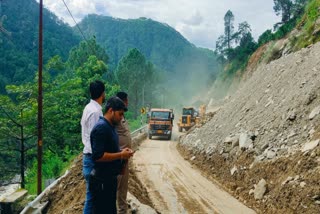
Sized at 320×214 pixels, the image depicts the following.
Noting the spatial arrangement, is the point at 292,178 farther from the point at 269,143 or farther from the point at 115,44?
the point at 115,44

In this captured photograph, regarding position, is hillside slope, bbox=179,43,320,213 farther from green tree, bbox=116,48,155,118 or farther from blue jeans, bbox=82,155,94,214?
green tree, bbox=116,48,155,118

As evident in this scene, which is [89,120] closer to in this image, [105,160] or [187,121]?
[105,160]

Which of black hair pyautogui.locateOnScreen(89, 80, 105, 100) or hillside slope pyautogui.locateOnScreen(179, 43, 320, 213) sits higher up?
black hair pyautogui.locateOnScreen(89, 80, 105, 100)

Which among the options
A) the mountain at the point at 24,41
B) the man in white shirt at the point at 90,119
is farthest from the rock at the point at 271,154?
the mountain at the point at 24,41

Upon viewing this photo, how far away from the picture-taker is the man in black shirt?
169 inches

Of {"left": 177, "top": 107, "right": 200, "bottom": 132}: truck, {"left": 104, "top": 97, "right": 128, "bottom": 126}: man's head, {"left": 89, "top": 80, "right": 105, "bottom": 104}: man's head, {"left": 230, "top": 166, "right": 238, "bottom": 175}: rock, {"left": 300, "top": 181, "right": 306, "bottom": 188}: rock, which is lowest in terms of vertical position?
{"left": 177, "top": 107, "right": 200, "bottom": 132}: truck

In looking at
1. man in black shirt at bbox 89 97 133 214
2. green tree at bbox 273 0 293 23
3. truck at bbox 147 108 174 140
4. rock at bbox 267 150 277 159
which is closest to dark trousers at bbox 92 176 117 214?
man in black shirt at bbox 89 97 133 214

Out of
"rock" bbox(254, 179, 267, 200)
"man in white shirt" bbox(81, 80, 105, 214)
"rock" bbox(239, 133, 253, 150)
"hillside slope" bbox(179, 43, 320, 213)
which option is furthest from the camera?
"rock" bbox(239, 133, 253, 150)

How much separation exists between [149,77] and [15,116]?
55566 millimetres

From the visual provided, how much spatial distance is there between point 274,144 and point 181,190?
3.18 m

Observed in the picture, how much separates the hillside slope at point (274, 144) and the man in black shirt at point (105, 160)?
509 cm

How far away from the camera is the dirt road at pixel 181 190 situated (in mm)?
9250

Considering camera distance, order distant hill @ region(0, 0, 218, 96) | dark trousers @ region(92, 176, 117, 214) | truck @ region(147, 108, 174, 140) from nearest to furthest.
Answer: dark trousers @ region(92, 176, 117, 214) → truck @ region(147, 108, 174, 140) → distant hill @ region(0, 0, 218, 96)

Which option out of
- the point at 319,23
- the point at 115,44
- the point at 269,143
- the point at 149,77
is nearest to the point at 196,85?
the point at 115,44
